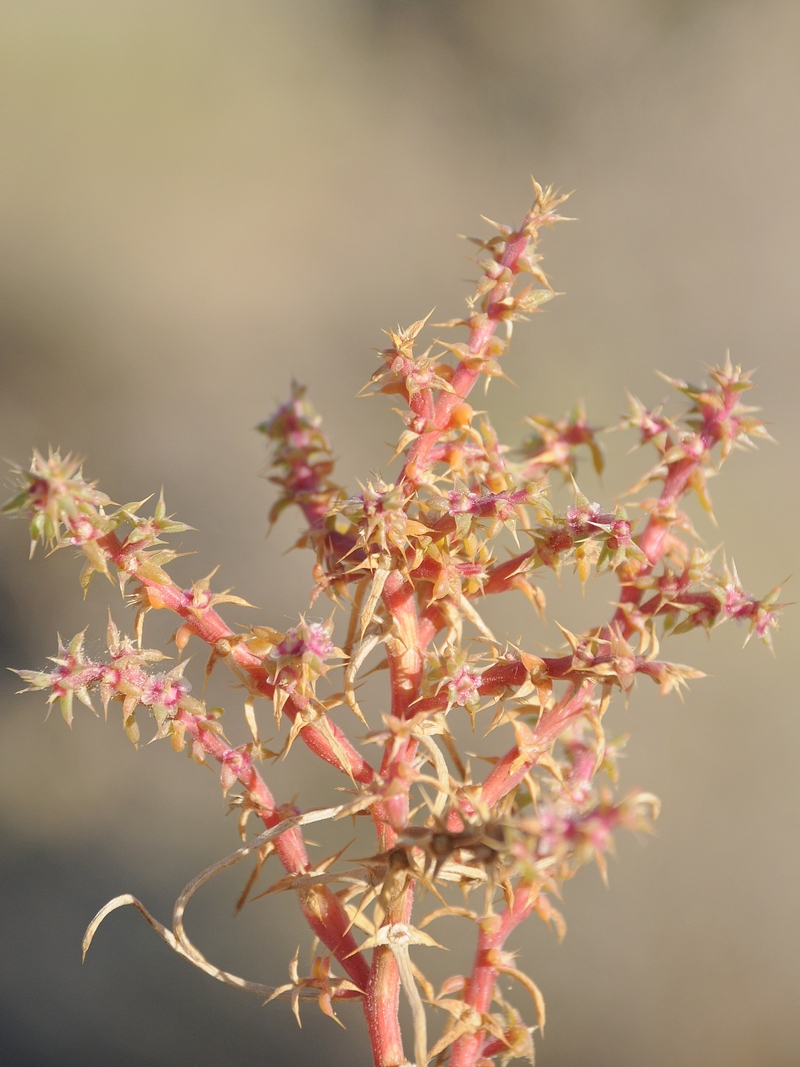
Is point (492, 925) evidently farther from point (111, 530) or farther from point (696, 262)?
point (696, 262)

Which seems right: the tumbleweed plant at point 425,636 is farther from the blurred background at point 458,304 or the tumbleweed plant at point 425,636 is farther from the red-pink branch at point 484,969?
the blurred background at point 458,304

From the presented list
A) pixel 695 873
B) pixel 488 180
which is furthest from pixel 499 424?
A: pixel 695 873

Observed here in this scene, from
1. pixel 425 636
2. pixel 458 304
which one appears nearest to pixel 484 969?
pixel 425 636

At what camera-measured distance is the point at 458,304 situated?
83cm

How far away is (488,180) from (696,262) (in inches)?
8.8

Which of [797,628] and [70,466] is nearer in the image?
[70,466]

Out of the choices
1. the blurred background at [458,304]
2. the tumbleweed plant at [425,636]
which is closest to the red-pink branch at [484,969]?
the tumbleweed plant at [425,636]

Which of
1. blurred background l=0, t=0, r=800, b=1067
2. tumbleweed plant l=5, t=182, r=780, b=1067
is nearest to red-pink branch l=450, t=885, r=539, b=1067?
tumbleweed plant l=5, t=182, r=780, b=1067

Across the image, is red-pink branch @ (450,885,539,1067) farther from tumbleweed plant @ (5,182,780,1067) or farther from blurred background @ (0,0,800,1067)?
blurred background @ (0,0,800,1067)

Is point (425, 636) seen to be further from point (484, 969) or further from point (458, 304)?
point (458, 304)

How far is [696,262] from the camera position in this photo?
82 centimetres

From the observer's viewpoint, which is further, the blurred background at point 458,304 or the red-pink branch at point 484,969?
the blurred background at point 458,304

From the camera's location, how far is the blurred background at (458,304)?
80 cm

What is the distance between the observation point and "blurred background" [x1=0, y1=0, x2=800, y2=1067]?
80 cm
